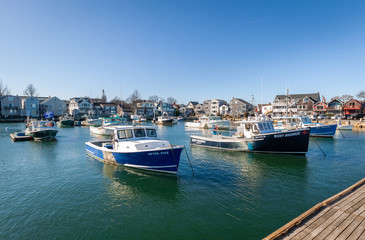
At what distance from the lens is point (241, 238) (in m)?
6.94

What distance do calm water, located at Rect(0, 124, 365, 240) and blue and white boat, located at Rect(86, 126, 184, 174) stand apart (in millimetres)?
764

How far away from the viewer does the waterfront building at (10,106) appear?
81312mm

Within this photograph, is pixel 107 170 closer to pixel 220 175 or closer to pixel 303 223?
pixel 220 175

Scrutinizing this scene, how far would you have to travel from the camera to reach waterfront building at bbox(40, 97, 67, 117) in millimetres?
90000

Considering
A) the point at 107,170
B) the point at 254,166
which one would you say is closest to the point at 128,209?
the point at 107,170

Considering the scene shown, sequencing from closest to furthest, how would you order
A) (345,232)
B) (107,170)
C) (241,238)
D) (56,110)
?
(345,232) < (241,238) < (107,170) < (56,110)

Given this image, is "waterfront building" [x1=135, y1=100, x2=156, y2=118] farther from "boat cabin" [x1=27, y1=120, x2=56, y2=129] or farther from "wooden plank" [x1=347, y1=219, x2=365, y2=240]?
"wooden plank" [x1=347, y1=219, x2=365, y2=240]

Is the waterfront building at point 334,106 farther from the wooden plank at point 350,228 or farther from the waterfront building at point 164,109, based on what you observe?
the wooden plank at point 350,228

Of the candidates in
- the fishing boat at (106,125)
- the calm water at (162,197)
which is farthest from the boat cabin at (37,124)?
the calm water at (162,197)

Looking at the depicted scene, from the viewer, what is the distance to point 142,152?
12914 millimetres

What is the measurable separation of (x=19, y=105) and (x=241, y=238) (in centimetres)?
11036

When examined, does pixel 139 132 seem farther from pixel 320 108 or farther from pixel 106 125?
pixel 320 108

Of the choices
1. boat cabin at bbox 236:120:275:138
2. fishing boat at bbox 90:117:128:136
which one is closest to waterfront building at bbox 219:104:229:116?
fishing boat at bbox 90:117:128:136

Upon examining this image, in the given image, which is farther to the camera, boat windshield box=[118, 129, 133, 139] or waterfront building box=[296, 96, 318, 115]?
waterfront building box=[296, 96, 318, 115]
